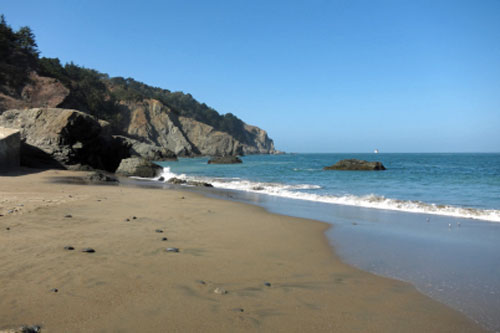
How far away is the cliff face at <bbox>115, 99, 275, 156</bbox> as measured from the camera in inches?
3022

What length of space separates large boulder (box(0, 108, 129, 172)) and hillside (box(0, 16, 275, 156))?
5176 millimetres

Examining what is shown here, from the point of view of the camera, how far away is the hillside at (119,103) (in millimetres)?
42062

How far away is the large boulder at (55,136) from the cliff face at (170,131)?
46.9 m

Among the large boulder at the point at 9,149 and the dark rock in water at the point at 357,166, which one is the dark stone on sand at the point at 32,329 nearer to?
the large boulder at the point at 9,149

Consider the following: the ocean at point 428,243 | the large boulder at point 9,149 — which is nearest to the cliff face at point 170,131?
the large boulder at point 9,149

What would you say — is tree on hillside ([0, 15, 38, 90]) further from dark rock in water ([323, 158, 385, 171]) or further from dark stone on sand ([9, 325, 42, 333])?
dark stone on sand ([9, 325, 42, 333])

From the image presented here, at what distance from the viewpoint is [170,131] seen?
7962 centimetres

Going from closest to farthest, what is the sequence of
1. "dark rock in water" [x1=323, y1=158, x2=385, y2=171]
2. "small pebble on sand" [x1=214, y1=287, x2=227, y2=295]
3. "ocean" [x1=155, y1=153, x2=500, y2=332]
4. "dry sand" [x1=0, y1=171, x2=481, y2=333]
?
"dry sand" [x1=0, y1=171, x2=481, y2=333], "small pebble on sand" [x1=214, y1=287, x2=227, y2=295], "ocean" [x1=155, y1=153, x2=500, y2=332], "dark rock in water" [x1=323, y1=158, x2=385, y2=171]

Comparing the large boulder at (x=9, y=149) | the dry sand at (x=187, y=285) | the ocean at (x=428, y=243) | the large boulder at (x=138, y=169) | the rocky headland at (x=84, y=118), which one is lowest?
the ocean at (x=428, y=243)

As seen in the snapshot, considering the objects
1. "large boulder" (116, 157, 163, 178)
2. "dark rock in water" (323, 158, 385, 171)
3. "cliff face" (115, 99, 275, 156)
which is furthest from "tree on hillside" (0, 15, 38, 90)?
"dark rock in water" (323, 158, 385, 171)

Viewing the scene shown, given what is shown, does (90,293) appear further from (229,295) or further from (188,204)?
(188,204)

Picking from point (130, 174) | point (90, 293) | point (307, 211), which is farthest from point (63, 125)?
point (90, 293)

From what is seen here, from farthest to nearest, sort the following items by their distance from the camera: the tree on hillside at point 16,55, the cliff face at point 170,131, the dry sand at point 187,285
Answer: the cliff face at point 170,131, the tree on hillside at point 16,55, the dry sand at point 187,285

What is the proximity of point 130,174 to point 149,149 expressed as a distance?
94.7 ft
